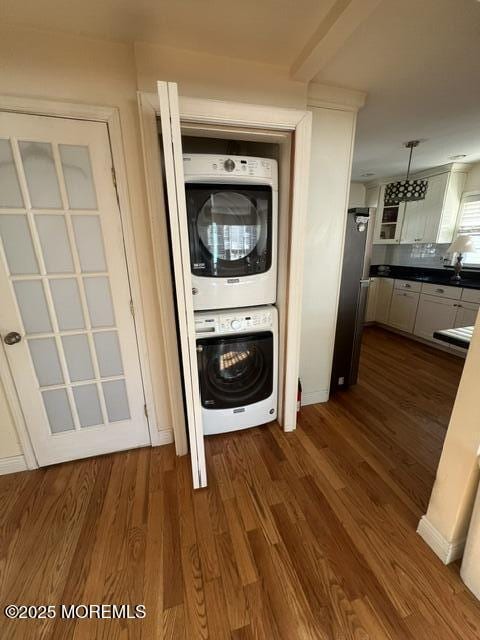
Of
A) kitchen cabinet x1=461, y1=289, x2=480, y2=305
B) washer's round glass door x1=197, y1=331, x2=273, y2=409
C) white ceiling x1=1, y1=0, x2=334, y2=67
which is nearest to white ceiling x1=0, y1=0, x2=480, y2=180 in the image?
white ceiling x1=1, y1=0, x2=334, y2=67

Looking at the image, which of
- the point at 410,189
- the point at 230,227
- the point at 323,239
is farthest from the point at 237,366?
the point at 410,189

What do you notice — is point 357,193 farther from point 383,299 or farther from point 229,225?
point 229,225

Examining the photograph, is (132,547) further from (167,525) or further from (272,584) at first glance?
(272,584)

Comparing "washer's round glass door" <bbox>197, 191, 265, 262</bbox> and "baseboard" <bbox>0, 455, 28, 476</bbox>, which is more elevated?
"washer's round glass door" <bbox>197, 191, 265, 262</bbox>

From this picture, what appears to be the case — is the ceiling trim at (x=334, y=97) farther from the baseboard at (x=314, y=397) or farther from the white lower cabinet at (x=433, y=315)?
the white lower cabinet at (x=433, y=315)

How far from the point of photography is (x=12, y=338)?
4.66 ft

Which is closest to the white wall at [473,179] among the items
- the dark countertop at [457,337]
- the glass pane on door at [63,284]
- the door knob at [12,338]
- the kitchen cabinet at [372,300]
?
the kitchen cabinet at [372,300]

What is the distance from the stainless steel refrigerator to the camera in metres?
2.09

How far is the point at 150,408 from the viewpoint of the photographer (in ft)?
5.82

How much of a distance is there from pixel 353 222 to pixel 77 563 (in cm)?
268

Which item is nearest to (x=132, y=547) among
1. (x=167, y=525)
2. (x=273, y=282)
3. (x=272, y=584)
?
(x=167, y=525)

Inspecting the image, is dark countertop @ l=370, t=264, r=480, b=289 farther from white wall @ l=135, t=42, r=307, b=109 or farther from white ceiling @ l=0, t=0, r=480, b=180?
white wall @ l=135, t=42, r=307, b=109

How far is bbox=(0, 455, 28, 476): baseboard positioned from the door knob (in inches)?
30.9

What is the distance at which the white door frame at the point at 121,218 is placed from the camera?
1221 millimetres
